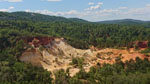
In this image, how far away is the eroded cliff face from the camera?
1970 inches

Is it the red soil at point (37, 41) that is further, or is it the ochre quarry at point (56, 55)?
the red soil at point (37, 41)

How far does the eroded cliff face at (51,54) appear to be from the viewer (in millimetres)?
50031

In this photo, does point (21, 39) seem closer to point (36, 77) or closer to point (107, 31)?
point (36, 77)

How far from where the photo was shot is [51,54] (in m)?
57.9

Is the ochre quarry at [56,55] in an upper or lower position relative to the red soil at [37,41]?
lower

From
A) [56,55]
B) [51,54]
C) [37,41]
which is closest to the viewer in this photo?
[37,41]

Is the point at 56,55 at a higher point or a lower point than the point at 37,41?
lower

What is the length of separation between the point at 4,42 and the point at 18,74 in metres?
20.3

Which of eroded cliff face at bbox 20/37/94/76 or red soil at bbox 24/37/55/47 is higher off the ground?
red soil at bbox 24/37/55/47

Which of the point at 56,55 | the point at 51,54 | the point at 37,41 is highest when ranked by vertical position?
the point at 37,41

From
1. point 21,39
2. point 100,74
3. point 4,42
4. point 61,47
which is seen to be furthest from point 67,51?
point 100,74

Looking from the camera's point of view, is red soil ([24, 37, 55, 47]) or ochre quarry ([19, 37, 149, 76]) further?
red soil ([24, 37, 55, 47])

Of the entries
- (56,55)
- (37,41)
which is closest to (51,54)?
(56,55)

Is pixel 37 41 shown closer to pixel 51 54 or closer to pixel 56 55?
pixel 51 54
